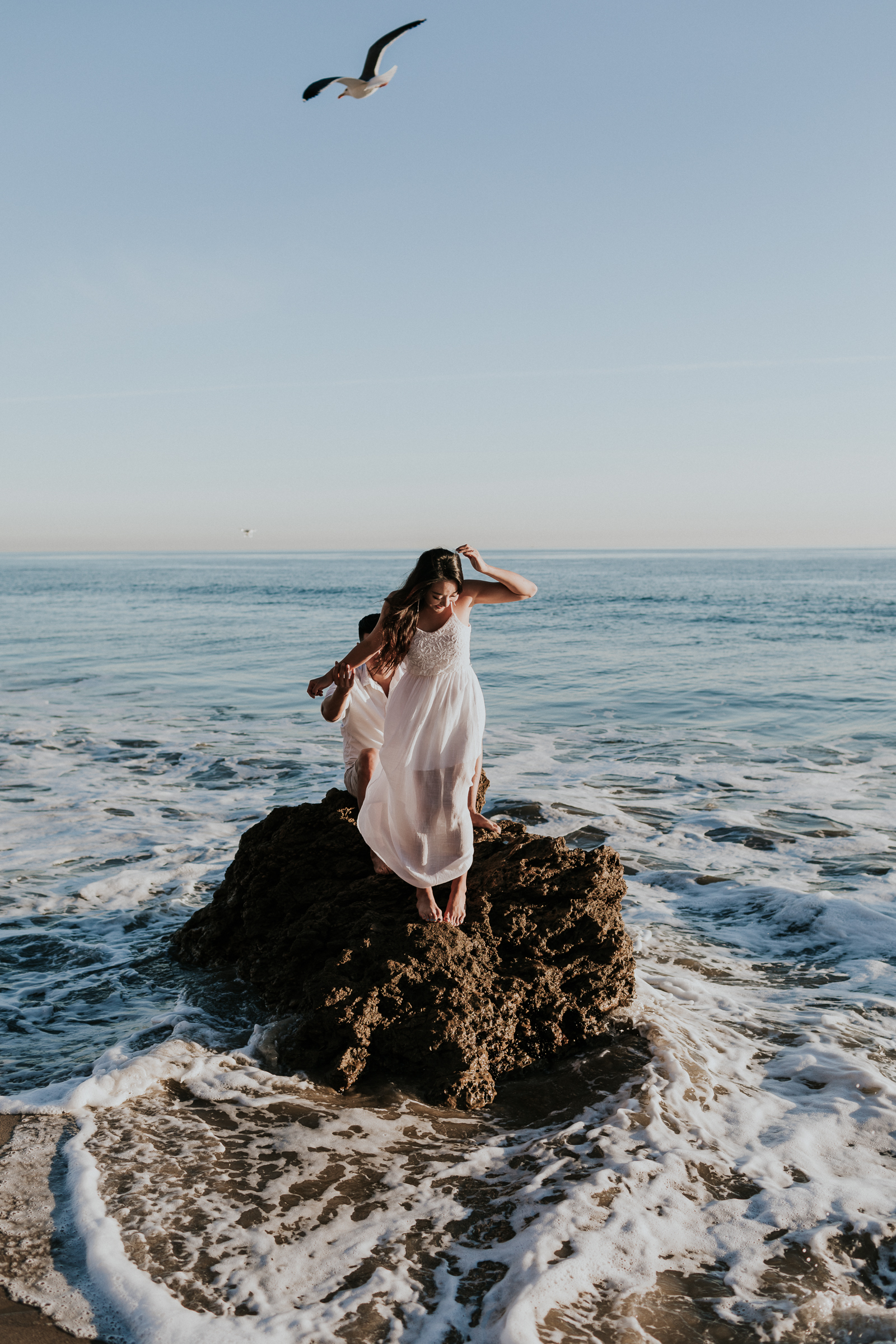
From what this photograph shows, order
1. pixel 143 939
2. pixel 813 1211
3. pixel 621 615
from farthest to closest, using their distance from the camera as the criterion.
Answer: pixel 621 615 < pixel 143 939 < pixel 813 1211

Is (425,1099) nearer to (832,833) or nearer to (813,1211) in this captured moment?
(813,1211)

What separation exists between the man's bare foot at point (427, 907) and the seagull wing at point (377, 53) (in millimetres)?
5354

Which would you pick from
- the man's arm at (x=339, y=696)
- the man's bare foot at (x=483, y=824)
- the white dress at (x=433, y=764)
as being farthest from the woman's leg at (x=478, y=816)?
the man's arm at (x=339, y=696)

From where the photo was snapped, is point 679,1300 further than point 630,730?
No

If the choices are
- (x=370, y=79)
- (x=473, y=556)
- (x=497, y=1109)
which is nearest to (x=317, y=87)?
(x=370, y=79)

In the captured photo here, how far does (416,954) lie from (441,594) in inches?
70.2

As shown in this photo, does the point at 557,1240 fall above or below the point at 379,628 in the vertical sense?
below

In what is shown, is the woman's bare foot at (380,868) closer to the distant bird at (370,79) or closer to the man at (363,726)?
the man at (363,726)

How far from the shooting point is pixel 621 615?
31.4m

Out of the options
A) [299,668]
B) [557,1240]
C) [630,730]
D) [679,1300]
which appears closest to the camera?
[679,1300]

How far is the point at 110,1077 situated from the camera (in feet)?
13.4

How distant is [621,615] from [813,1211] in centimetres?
2863

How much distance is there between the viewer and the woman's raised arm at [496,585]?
466cm

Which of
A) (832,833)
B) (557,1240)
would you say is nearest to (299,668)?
(832,833)
